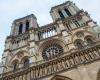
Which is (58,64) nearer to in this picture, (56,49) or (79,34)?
(56,49)

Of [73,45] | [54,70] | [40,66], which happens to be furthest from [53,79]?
[73,45]

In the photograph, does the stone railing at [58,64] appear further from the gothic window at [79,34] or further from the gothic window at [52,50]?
the gothic window at [79,34]

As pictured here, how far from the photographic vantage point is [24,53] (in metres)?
20.8

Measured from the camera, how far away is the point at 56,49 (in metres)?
20.4

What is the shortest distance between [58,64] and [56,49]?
3.90m

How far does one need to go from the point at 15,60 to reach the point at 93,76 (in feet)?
31.2

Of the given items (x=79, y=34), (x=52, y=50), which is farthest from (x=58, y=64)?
(x=79, y=34)

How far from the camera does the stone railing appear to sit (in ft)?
52.6

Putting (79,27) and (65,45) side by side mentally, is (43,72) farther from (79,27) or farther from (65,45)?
(79,27)

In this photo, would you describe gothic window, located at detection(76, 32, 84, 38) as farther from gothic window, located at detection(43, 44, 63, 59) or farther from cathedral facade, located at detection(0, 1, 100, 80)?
gothic window, located at detection(43, 44, 63, 59)

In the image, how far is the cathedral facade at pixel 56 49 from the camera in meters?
15.7

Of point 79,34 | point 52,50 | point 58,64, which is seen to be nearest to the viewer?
point 58,64

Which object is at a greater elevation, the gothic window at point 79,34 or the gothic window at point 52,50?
the gothic window at point 79,34

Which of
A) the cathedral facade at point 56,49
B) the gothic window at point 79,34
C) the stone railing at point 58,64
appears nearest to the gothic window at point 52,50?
the cathedral facade at point 56,49
